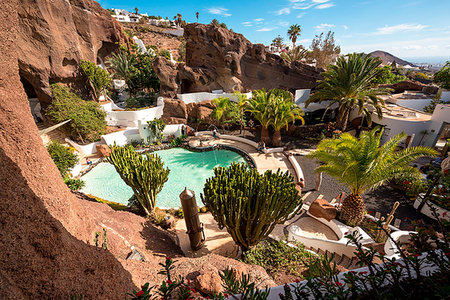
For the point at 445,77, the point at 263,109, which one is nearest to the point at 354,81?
the point at 263,109

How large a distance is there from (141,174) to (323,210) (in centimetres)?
→ 875

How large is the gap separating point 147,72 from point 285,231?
93.0ft

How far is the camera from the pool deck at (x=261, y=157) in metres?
14.7

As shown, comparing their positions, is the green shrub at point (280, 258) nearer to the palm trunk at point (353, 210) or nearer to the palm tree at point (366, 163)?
the palm trunk at point (353, 210)

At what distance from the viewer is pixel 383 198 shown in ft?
37.1

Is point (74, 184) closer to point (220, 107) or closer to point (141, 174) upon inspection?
point (141, 174)

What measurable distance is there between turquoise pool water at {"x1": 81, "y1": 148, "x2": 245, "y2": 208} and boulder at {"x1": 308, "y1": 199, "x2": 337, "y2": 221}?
20.7 feet

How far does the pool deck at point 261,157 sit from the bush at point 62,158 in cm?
933

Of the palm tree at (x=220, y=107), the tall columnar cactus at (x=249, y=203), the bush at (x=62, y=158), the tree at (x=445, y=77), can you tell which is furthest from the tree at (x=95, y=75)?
the tree at (x=445, y=77)

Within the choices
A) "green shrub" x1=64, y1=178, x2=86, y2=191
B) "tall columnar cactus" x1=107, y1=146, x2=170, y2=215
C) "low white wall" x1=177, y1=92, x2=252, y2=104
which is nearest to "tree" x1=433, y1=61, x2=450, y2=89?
"low white wall" x1=177, y1=92, x2=252, y2=104

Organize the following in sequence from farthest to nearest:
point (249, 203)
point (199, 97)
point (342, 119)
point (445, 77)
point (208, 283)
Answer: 1. point (199, 97)
2. point (445, 77)
3. point (342, 119)
4. point (249, 203)
5. point (208, 283)

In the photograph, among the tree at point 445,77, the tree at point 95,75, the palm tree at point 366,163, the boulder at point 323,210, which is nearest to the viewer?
the palm tree at point 366,163

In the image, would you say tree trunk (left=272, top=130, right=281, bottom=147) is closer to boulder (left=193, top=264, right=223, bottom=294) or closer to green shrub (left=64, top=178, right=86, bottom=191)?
boulder (left=193, top=264, right=223, bottom=294)

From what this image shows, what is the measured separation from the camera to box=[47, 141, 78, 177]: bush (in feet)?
42.0
